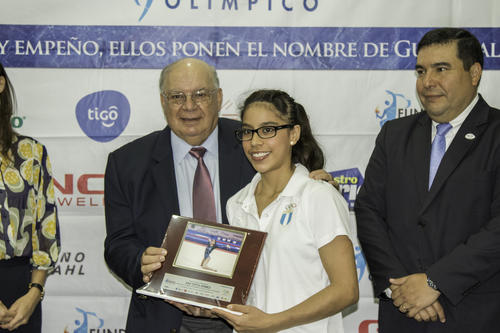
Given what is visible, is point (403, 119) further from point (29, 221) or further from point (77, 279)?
point (77, 279)

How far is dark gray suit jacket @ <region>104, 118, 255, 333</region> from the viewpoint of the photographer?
2.64 m

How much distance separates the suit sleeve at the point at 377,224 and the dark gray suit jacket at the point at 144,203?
62 cm

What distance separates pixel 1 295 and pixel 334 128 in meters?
2.36

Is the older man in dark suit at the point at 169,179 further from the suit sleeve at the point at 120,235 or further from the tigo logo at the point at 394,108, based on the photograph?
the tigo logo at the point at 394,108

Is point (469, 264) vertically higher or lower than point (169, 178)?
lower

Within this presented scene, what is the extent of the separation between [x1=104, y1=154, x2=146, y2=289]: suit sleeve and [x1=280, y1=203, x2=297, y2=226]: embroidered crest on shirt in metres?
0.76

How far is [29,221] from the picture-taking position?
109 inches

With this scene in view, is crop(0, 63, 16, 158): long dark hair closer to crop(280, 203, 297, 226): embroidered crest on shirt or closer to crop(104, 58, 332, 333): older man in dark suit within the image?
crop(104, 58, 332, 333): older man in dark suit

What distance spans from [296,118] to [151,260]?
87cm

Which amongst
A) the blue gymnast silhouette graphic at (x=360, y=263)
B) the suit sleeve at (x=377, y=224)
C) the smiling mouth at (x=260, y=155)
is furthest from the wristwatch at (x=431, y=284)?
the blue gymnast silhouette graphic at (x=360, y=263)

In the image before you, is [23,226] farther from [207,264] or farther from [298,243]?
[298,243]

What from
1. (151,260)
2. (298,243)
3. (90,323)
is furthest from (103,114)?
(298,243)

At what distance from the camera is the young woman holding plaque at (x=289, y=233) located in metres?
2.07

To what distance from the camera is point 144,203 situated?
8.91ft
